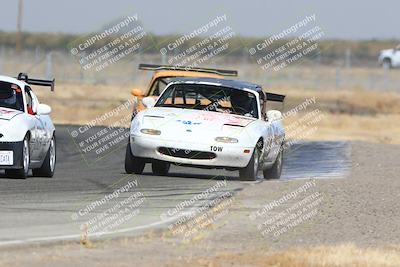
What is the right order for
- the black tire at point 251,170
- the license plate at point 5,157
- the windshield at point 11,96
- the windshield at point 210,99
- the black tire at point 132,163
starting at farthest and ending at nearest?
the windshield at point 210,99 < the black tire at point 132,163 < the black tire at point 251,170 < the windshield at point 11,96 < the license plate at point 5,157

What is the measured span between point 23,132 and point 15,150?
30cm

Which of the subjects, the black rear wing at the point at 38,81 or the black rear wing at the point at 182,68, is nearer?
the black rear wing at the point at 38,81

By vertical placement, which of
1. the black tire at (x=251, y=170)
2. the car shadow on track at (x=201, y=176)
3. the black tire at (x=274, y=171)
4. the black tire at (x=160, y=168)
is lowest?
the black tire at (x=274, y=171)

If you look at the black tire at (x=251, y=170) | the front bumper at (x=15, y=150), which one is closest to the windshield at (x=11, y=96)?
the front bumper at (x=15, y=150)

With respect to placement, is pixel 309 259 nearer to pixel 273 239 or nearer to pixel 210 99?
pixel 273 239

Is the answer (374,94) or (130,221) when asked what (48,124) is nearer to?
(130,221)

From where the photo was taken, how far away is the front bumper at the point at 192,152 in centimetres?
1784

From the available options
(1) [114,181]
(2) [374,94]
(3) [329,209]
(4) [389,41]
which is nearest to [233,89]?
(1) [114,181]

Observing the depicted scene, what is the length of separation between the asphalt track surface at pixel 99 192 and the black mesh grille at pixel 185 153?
34 centimetres

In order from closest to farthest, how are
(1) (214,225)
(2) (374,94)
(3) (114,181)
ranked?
(1) (214,225), (3) (114,181), (2) (374,94)

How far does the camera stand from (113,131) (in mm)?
30703

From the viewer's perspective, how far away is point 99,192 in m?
15.5

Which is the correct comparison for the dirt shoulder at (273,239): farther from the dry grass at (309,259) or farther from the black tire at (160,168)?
the black tire at (160,168)

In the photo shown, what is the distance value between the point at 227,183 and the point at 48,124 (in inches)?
104
